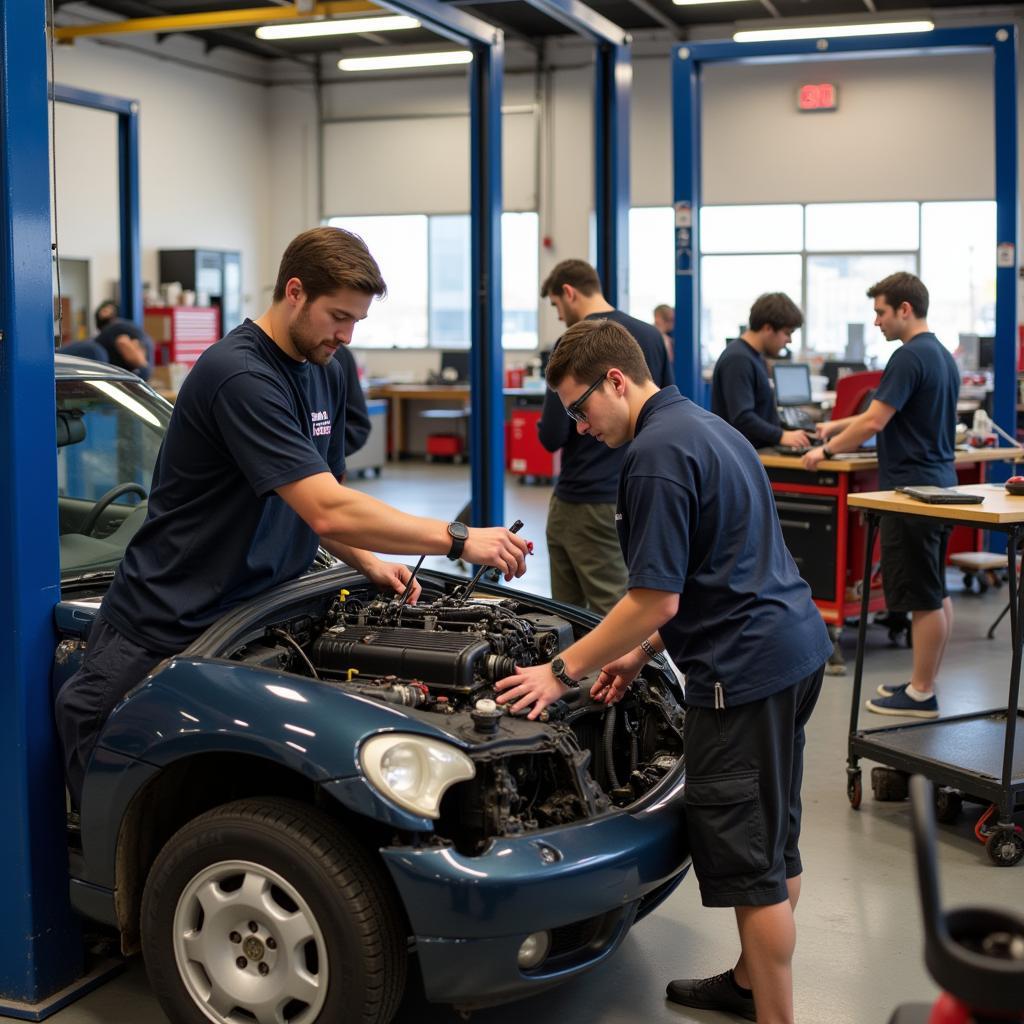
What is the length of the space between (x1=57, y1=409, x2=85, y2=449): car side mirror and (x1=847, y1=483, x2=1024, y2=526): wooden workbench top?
249cm

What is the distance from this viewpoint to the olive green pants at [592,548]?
16.3ft

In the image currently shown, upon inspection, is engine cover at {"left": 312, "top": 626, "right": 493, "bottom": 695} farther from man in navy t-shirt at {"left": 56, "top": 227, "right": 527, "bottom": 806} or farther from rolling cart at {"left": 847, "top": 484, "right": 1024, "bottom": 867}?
rolling cart at {"left": 847, "top": 484, "right": 1024, "bottom": 867}

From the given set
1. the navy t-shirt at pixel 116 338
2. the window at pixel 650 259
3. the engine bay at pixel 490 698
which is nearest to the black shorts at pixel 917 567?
the engine bay at pixel 490 698

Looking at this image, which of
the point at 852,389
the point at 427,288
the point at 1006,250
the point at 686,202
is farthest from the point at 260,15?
the point at 427,288

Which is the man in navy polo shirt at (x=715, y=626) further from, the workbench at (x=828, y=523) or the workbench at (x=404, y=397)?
the workbench at (x=404, y=397)

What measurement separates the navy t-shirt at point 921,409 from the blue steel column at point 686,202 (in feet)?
7.52

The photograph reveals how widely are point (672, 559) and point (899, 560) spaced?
2.98 m

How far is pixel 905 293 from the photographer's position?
538 cm

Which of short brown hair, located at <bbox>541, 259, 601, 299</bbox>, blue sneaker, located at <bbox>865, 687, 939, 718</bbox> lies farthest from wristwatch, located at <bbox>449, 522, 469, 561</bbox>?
blue sneaker, located at <bbox>865, 687, 939, 718</bbox>

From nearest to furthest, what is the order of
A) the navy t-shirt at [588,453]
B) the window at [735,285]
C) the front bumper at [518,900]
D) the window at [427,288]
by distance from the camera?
the front bumper at [518,900], the navy t-shirt at [588,453], the window at [735,285], the window at [427,288]

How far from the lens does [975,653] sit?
6473mm

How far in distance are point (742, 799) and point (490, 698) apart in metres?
0.56

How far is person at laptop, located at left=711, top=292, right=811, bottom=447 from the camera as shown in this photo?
6207mm

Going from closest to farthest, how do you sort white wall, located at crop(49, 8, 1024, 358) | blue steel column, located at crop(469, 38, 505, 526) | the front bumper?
the front bumper
blue steel column, located at crop(469, 38, 505, 526)
white wall, located at crop(49, 8, 1024, 358)
